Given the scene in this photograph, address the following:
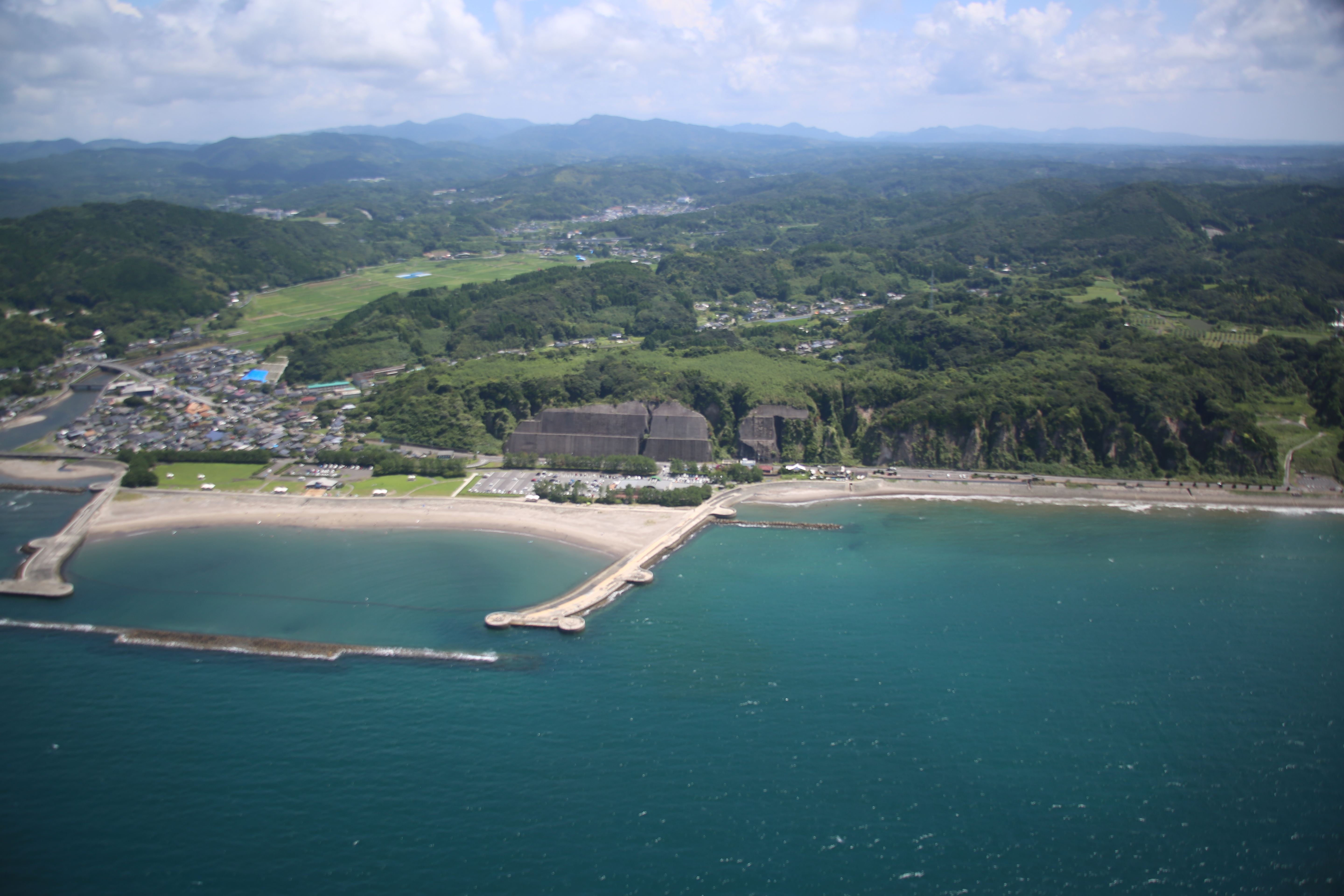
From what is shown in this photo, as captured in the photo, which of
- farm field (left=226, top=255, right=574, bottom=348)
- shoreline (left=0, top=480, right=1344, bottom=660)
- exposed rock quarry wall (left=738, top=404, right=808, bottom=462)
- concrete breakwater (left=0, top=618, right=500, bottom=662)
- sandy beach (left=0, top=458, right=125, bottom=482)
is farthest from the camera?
farm field (left=226, top=255, right=574, bottom=348)

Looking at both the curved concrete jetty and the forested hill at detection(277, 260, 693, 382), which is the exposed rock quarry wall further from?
the curved concrete jetty

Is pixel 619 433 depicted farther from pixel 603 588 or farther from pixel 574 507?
pixel 603 588

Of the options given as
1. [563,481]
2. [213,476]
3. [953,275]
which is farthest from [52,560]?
[953,275]

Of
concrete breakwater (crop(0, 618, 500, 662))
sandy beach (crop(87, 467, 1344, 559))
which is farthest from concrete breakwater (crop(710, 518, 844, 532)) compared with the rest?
concrete breakwater (crop(0, 618, 500, 662))

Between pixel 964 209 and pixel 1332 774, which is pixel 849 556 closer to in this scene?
pixel 1332 774

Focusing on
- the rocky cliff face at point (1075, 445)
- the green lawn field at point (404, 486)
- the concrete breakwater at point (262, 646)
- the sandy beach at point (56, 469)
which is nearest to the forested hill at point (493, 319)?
the sandy beach at point (56, 469)

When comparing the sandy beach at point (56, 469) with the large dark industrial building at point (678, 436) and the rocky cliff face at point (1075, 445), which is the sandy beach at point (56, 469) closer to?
the large dark industrial building at point (678, 436)
